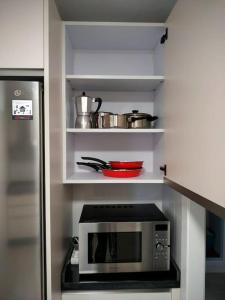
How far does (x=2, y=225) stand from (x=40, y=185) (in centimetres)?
22

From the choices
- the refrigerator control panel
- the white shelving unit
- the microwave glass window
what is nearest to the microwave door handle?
the microwave glass window

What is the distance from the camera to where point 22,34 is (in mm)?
914

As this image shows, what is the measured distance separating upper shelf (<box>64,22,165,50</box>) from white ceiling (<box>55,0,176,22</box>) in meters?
0.08

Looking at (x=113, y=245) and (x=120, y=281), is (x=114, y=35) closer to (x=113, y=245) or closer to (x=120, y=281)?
(x=113, y=245)

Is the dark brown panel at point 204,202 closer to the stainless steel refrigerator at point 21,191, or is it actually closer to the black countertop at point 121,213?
the black countertop at point 121,213

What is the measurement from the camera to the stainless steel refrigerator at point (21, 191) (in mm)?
884

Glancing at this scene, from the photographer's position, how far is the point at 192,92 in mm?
783

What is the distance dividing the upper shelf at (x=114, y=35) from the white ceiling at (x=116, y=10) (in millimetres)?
83

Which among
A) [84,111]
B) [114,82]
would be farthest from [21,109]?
[114,82]

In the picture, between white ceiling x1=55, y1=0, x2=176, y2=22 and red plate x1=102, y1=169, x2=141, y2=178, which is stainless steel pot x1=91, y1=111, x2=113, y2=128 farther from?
white ceiling x1=55, y1=0, x2=176, y2=22

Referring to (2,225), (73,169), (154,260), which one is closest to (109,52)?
(73,169)

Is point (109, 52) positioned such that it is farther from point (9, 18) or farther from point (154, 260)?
point (154, 260)

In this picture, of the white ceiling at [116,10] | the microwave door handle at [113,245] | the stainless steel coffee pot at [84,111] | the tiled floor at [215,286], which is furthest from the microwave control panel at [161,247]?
the white ceiling at [116,10]

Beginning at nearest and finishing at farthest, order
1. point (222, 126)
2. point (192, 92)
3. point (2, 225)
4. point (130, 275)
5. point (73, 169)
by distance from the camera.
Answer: point (222, 126)
point (192, 92)
point (2, 225)
point (130, 275)
point (73, 169)
